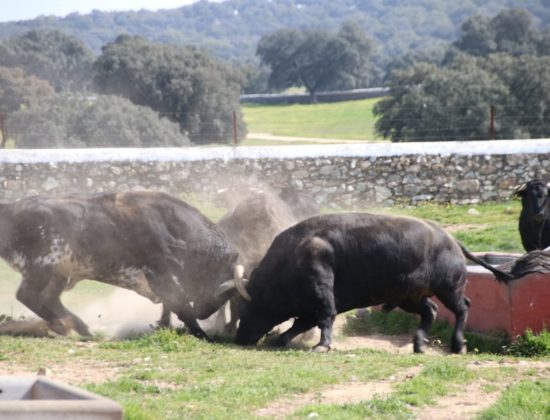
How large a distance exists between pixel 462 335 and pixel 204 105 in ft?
125

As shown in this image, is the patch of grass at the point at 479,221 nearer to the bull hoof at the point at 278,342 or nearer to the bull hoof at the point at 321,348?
the bull hoof at the point at 278,342

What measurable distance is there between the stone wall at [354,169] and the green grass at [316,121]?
22.1 meters

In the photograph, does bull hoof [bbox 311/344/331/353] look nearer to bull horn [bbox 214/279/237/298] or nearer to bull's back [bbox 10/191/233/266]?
bull horn [bbox 214/279/237/298]

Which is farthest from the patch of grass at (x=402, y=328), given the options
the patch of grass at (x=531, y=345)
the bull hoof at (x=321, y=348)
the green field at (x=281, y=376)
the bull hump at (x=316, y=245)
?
the bull hump at (x=316, y=245)

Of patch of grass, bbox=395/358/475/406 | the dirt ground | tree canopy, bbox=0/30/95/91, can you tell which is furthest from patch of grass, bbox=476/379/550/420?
tree canopy, bbox=0/30/95/91

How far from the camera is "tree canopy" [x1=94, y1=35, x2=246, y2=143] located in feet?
159

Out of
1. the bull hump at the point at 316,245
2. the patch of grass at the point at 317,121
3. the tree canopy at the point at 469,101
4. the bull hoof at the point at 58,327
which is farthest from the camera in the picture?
the patch of grass at the point at 317,121

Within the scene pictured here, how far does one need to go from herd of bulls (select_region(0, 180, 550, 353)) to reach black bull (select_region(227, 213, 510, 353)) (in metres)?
0.01

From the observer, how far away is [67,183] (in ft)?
72.8

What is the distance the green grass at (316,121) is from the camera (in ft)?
189

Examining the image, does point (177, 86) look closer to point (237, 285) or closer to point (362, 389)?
point (237, 285)

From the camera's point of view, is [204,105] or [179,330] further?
[204,105]

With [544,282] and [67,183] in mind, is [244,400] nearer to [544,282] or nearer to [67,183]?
[544,282]

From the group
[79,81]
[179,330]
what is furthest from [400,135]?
[79,81]
